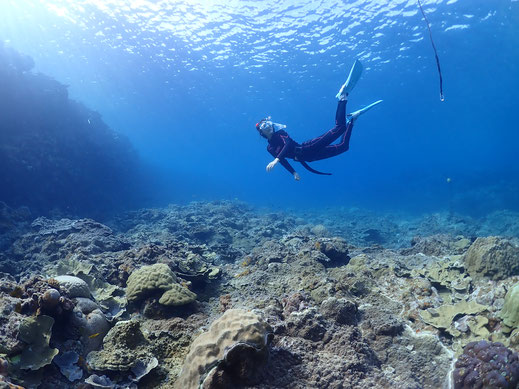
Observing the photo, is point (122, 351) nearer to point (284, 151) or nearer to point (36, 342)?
point (36, 342)

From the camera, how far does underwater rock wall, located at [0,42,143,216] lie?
60.8ft

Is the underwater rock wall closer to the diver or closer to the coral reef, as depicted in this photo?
the coral reef

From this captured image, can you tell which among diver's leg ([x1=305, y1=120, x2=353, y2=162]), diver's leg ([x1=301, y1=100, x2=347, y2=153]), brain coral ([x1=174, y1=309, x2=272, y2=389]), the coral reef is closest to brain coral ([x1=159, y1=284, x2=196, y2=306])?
the coral reef

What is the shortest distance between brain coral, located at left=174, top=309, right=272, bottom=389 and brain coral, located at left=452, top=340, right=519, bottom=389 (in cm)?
214

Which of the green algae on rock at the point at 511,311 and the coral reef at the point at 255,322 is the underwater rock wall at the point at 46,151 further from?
the green algae on rock at the point at 511,311

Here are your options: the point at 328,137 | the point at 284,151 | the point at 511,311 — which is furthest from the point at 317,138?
the point at 511,311

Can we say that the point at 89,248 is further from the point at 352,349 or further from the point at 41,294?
the point at 352,349

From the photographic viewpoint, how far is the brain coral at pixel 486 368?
9.06 ft

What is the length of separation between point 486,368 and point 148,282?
4.81 meters

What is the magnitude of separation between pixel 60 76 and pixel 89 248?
3960 cm

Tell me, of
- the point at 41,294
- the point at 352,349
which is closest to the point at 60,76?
the point at 41,294

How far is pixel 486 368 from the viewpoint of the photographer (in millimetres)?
2924

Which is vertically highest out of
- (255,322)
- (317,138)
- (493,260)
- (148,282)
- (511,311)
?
(317,138)

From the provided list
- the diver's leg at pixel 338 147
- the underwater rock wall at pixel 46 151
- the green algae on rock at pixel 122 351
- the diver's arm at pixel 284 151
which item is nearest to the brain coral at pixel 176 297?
the green algae on rock at pixel 122 351
